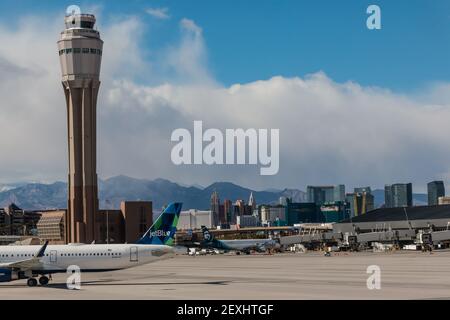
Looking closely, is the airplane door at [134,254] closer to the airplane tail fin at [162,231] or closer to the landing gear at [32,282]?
the airplane tail fin at [162,231]

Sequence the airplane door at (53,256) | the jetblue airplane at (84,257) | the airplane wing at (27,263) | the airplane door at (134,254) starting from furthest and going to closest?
the airplane door at (134,254) < the airplane door at (53,256) < the jetblue airplane at (84,257) < the airplane wing at (27,263)

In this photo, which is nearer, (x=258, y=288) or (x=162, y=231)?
(x=258, y=288)

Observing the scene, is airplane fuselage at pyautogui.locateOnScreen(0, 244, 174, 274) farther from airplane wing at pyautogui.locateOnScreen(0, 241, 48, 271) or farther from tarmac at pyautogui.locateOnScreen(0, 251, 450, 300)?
airplane wing at pyautogui.locateOnScreen(0, 241, 48, 271)

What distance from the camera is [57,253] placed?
244 feet

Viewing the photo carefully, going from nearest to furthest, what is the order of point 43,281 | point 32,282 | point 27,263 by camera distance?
point 27,263 < point 32,282 < point 43,281

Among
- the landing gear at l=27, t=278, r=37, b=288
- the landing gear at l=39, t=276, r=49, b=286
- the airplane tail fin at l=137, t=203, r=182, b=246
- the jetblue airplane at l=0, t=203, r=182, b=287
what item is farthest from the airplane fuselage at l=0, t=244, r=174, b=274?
the airplane tail fin at l=137, t=203, r=182, b=246

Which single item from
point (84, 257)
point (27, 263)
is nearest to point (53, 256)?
point (84, 257)

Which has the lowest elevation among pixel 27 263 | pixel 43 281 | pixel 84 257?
pixel 43 281

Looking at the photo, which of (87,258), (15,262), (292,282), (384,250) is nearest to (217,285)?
(292,282)

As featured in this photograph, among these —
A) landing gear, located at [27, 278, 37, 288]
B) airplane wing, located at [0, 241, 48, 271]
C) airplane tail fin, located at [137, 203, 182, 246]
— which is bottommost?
landing gear, located at [27, 278, 37, 288]

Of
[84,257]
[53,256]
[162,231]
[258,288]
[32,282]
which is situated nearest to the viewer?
[258,288]

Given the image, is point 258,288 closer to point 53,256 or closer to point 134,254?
point 134,254

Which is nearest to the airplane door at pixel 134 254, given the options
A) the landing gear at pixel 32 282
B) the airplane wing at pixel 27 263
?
the airplane wing at pixel 27 263
